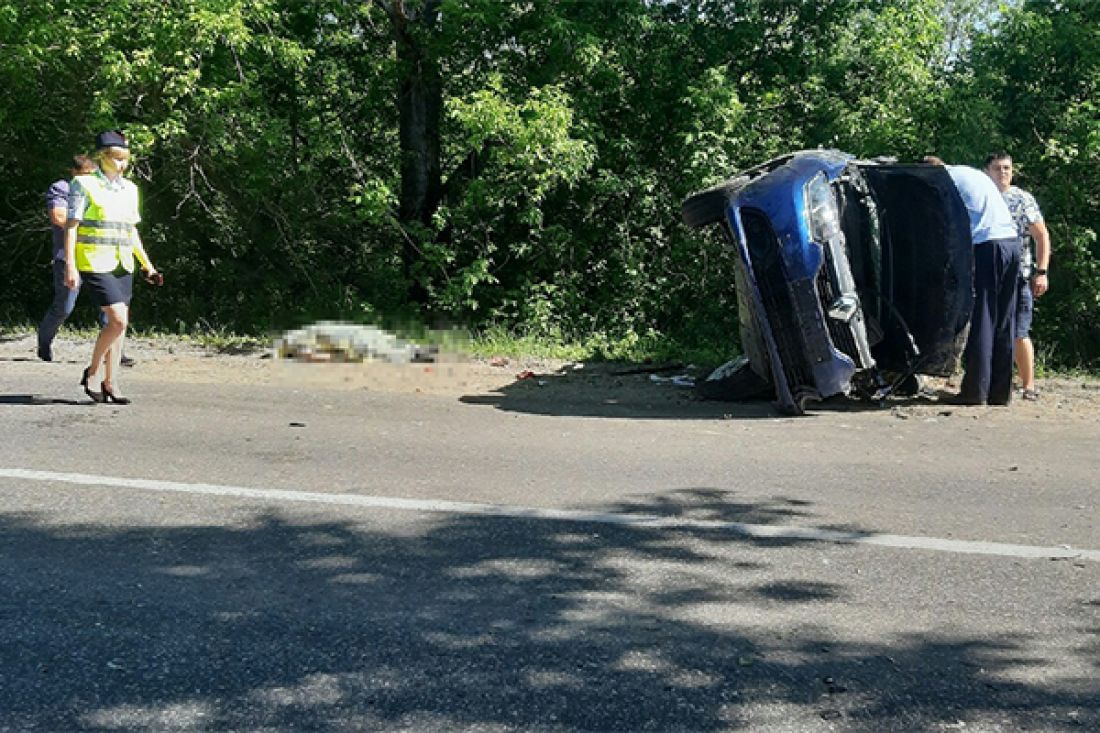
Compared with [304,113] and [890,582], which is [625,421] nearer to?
[890,582]

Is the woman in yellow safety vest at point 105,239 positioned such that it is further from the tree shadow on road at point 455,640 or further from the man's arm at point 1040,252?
the man's arm at point 1040,252

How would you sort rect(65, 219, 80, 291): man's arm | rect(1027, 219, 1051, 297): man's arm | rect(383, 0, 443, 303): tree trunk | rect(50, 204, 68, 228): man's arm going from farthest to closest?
1. rect(383, 0, 443, 303): tree trunk
2. rect(50, 204, 68, 228): man's arm
3. rect(1027, 219, 1051, 297): man's arm
4. rect(65, 219, 80, 291): man's arm

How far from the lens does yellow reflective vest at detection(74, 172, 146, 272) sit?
26.0ft

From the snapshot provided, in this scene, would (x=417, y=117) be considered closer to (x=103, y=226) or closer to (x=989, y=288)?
(x=103, y=226)

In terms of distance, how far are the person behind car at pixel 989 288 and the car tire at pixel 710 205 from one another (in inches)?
67.7

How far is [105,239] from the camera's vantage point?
7980 millimetres

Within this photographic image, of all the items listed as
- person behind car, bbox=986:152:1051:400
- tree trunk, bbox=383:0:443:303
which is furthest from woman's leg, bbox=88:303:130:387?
person behind car, bbox=986:152:1051:400

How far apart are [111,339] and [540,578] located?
481cm

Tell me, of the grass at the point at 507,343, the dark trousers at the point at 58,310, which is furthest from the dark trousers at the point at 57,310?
the grass at the point at 507,343

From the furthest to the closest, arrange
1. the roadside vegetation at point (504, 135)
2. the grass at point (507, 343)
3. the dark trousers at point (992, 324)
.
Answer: the roadside vegetation at point (504, 135)
the grass at point (507, 343)
the dark trousers at point (992, 324)

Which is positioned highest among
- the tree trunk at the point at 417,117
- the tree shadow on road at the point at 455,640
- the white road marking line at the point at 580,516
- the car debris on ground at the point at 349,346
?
the tree trunk at the point at 417,117

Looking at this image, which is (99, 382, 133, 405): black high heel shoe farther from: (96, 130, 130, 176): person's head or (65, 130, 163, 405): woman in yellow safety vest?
(96, 130, 130, 176): person's head

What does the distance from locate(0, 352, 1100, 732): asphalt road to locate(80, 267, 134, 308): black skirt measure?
0.91 meters

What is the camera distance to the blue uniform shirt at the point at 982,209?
8.56 meters
